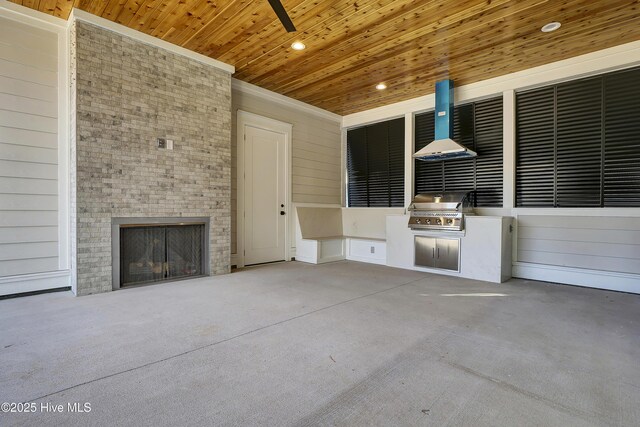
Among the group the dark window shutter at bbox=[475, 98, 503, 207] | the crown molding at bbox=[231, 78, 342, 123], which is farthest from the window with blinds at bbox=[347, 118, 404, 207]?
the dark window shutter at bbox=[475, 98, 503, 207]

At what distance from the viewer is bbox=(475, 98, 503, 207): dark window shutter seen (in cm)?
508

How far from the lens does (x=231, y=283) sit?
4.22 m

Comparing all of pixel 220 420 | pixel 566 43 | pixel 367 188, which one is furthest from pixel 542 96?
pixel 220 420

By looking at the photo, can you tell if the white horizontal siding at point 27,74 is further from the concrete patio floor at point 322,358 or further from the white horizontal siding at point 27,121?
the concrete patio floor at point 322,358

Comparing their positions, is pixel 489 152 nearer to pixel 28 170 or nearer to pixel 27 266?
pixel 28 170

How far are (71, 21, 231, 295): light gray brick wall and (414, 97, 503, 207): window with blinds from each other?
12.1 ft

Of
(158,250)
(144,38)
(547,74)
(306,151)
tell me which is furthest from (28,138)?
(547,74)

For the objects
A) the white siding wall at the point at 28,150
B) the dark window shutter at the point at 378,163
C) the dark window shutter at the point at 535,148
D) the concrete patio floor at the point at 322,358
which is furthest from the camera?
the dark window shutter at the point at 378,163

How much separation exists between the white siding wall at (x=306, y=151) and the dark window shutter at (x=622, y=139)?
14.8ft

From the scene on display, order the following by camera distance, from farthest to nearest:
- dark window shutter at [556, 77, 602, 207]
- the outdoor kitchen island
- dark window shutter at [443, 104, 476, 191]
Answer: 1. dark window shutter at [443, 104, 476, 191]
2. the outdoor kitchen island
3. dark window shutter at [556, 77, 602, 207]

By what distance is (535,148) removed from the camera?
473 cm

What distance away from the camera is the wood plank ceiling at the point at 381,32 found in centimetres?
335

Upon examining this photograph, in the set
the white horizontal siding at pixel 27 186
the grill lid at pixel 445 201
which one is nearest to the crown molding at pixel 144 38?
the white horizontal siding at pixel 27 186

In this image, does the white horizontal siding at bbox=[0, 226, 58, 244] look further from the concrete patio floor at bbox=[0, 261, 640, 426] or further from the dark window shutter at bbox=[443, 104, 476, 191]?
the dark window shutter at bbox=[443, 104, 476, 191]
